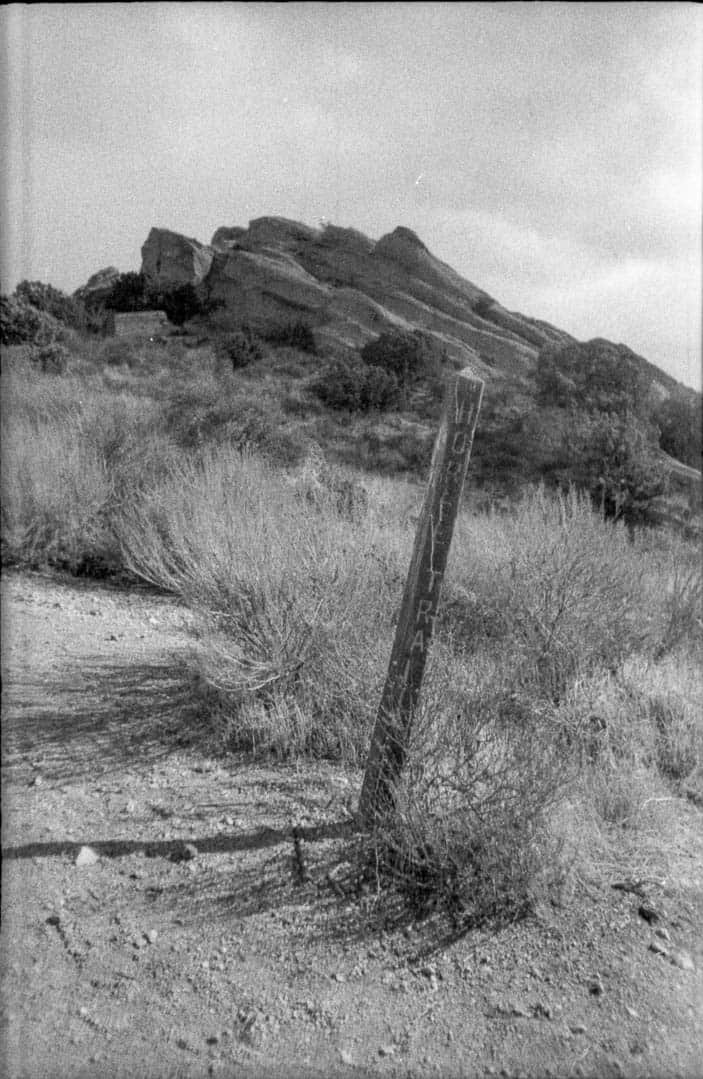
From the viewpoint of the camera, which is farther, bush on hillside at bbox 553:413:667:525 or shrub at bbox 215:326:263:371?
shrub at bbox 215:326:263:371

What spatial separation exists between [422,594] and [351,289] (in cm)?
3521

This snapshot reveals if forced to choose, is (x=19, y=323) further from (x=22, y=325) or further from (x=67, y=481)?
(x=67, y=481)

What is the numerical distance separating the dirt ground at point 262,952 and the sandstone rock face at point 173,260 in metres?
36.7

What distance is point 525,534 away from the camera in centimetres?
688

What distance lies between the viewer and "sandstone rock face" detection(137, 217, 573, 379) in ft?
107

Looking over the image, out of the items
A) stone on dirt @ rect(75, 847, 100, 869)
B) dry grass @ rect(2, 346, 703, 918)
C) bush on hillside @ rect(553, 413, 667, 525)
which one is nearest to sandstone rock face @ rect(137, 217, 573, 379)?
bush on hillside @ rect(553, 413, 667, 525)

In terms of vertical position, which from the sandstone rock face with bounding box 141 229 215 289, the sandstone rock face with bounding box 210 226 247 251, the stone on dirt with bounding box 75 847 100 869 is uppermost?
the sandstone rock face with bounding box 210 226 247 251

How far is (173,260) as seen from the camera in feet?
129

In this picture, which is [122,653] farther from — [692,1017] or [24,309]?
[24,309]

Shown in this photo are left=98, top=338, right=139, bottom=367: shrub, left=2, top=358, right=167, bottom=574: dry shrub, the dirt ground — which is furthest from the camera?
left=98, top=338, right=139, bottom=367: shrub

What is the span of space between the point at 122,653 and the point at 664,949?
3.90 meters

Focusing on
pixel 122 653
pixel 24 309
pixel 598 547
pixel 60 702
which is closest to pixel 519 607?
pixel 598 547

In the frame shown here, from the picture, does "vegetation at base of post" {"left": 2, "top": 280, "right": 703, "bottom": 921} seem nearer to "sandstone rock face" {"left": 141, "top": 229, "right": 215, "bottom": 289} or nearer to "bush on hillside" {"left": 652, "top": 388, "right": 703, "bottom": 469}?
"bush on hillside" {"left": 652, "top": 388, "right": 703, "bottom": 469}

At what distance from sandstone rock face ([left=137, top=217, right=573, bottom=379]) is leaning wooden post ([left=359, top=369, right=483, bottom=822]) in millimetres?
26471
